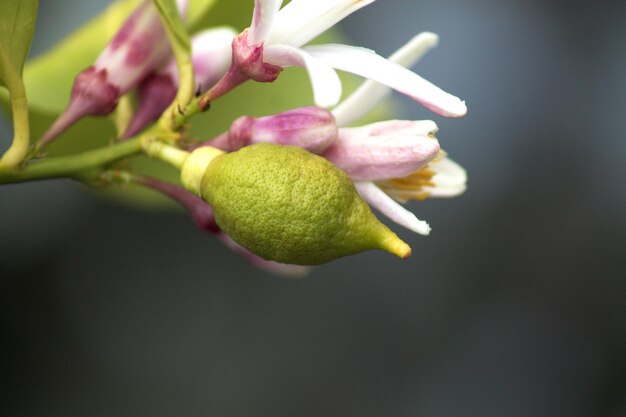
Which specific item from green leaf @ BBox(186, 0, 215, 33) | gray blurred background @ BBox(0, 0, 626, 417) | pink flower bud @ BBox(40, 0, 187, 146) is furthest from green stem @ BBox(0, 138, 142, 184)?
gray blurred background @ BBox(0, 0, 626, 417)

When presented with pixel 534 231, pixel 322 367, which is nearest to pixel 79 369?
pixel 322 367

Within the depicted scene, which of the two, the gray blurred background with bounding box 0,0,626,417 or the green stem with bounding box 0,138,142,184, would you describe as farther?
the gray blurred background with bounding box 0,0,626,417

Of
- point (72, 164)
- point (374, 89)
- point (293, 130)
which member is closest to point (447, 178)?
point (374, 89)

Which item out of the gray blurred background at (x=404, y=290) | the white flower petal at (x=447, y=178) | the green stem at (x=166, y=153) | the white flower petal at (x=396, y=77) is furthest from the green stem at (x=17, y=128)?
the gray blurred background at (x=404, y=290)

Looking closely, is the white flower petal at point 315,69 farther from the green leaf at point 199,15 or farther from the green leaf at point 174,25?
the green leaf at point 199,15

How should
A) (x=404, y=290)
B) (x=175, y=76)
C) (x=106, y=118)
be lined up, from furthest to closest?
(x=404, y=290) < (x=106, y=118) < (x=175, y=76)

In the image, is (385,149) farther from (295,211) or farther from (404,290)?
(404,290)

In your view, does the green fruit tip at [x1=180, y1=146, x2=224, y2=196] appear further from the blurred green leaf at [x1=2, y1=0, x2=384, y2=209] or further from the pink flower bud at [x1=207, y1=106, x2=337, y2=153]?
the blurred green leaf at [x1=2, y1=0, x2=384, y2=209]
